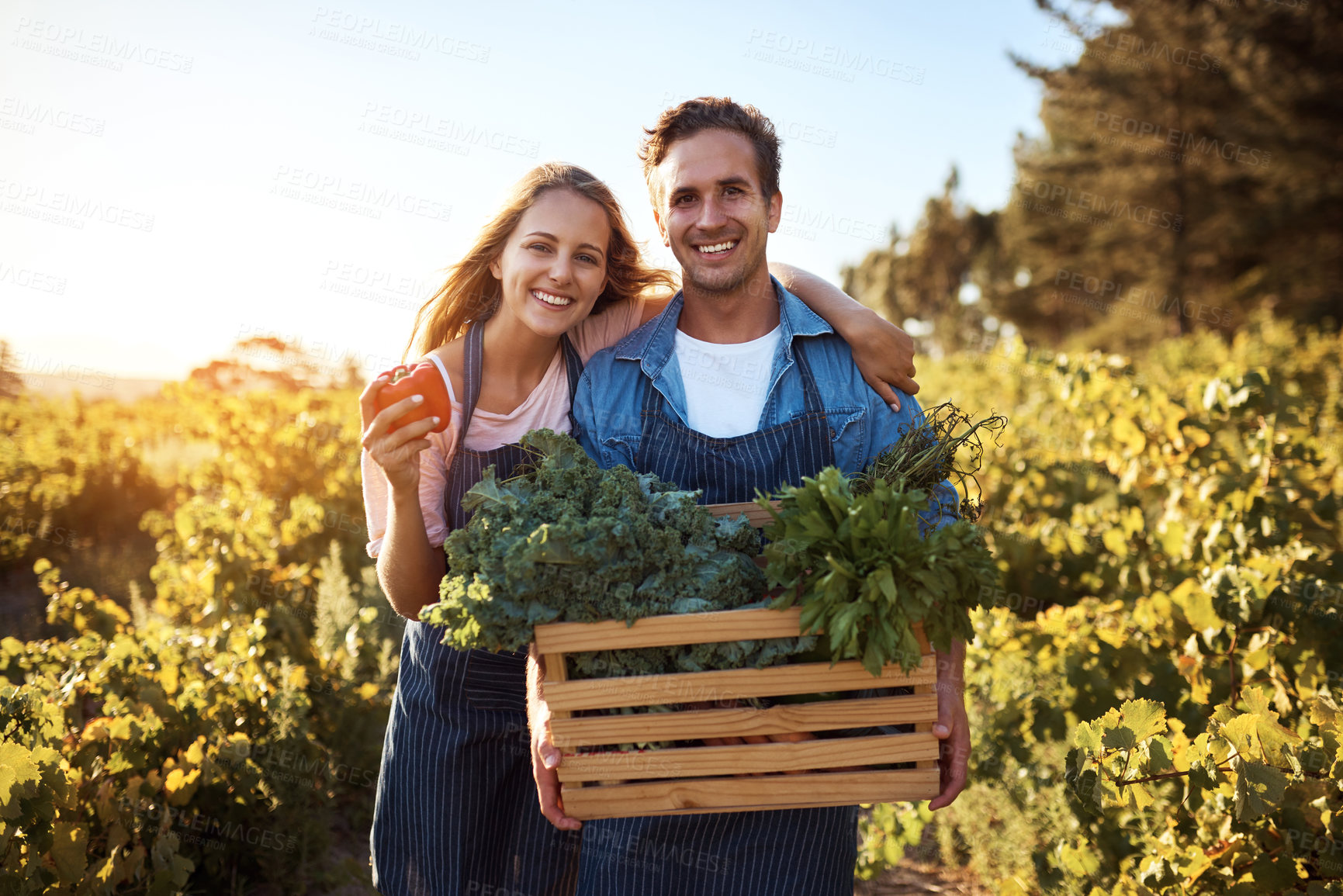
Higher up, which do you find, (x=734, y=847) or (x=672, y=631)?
(x=672, y=631)

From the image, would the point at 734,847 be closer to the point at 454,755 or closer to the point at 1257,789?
the point at 454,755

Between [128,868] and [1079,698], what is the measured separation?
2.93 m

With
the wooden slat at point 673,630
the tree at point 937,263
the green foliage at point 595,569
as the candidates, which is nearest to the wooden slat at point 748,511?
the green foliage at point 595,569

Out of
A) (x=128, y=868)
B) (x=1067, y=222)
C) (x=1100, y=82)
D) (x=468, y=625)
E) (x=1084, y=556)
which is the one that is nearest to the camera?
(x=468, y=625)

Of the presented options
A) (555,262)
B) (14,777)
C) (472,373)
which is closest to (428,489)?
(472,373)

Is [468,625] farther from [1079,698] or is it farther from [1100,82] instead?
[1100,82]

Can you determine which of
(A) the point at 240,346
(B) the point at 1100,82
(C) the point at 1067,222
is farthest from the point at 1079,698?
(C) the point at 1067,222

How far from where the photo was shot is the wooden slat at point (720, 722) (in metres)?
1.66

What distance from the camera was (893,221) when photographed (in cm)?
4697

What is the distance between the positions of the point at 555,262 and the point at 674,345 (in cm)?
41

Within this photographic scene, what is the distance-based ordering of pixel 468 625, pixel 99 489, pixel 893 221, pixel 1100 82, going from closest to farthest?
pixel 468 625 → pixel 99 489 → pixel 1100 82 → pixel 893 221

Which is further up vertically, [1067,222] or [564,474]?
[1067,222]

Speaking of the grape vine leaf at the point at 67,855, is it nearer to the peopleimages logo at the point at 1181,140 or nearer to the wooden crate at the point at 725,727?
the wooden crate at the point at 725,727

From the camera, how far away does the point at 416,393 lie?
1.94 metres
